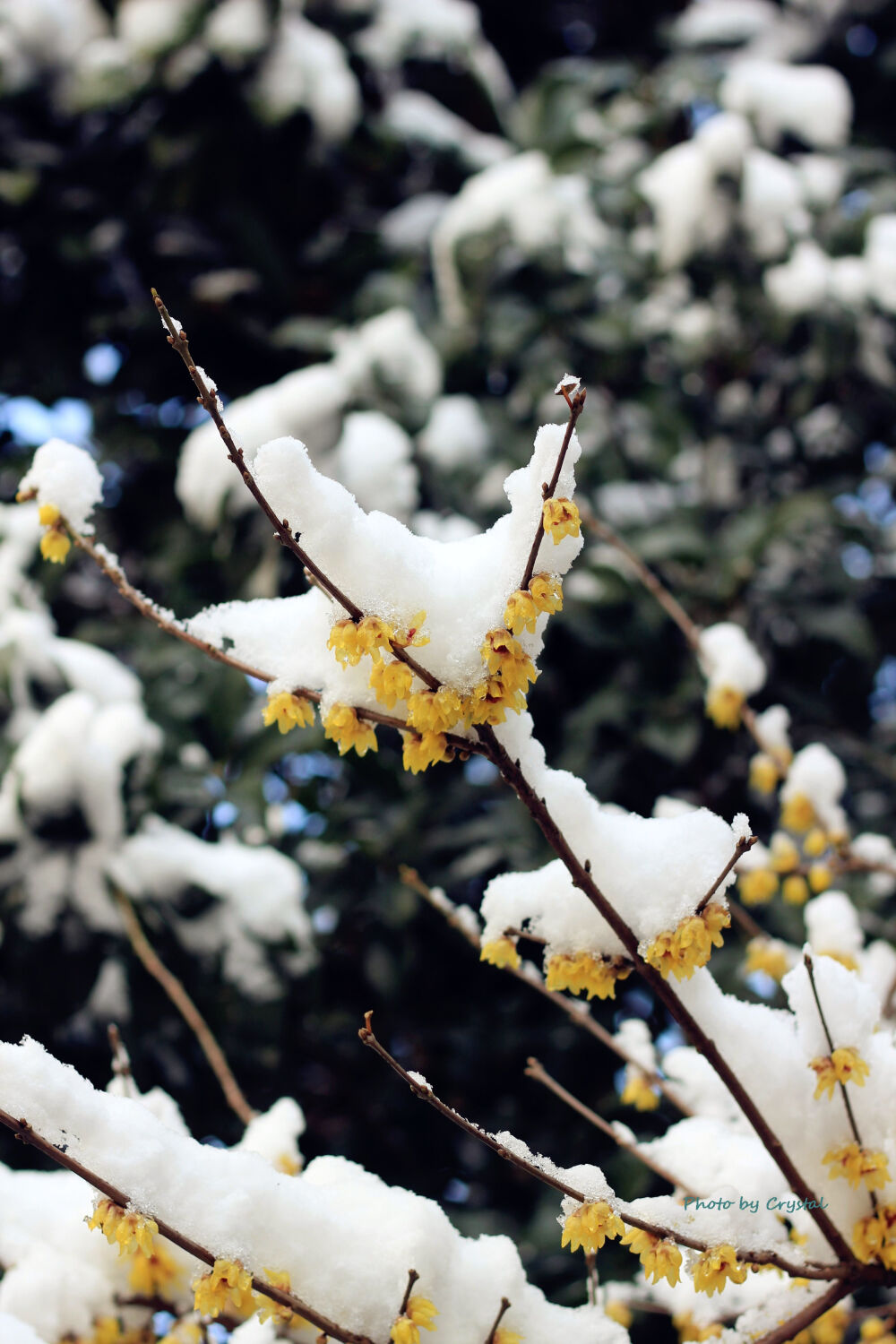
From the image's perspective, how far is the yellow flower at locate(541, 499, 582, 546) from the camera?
1.77 feet

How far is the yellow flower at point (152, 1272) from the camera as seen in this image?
2.63 ft

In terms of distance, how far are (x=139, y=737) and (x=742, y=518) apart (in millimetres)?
1006

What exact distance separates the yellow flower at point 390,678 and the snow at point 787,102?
207cm

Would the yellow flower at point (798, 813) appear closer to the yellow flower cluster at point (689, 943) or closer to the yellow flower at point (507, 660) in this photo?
the yellow flower cluster at point (689, 943)

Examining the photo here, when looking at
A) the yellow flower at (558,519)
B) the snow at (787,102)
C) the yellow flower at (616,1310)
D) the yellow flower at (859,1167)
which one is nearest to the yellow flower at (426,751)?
the yellow flower at (558,519)

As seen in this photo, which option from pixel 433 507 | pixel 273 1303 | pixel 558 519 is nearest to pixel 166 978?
pixel 273 1303

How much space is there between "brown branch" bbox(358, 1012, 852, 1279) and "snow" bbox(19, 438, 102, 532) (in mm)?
371

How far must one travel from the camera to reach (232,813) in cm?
157

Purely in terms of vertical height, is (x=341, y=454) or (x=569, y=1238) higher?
(x=341, y=454)

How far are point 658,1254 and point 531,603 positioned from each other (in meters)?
0.36

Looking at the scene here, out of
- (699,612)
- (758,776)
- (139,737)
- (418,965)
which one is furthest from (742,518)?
(139,737)

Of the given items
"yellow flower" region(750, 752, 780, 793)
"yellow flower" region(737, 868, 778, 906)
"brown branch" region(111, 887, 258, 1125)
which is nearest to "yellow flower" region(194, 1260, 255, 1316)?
"brown branch" region(111, 887, 258, 1125)

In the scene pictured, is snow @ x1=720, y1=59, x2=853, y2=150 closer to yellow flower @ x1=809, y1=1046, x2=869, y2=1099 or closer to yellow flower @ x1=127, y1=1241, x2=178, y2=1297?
yellow flower @ x1=809, y1=1046, x2=869, y2=1099

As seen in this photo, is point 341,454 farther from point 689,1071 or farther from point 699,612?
point 689,1071
